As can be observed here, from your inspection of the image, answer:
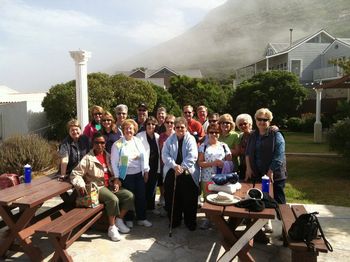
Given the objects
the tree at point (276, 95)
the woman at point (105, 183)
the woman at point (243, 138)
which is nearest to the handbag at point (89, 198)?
the woman at point (105, 183)

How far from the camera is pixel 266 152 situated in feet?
16.0

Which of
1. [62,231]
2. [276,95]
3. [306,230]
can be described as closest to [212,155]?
[306,230]

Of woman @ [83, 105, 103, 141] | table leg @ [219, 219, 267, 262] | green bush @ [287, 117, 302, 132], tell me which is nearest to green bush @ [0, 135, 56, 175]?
woman @ [83, 105, 103, 141]

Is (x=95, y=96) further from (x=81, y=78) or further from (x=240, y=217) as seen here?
(x=240, y=217)

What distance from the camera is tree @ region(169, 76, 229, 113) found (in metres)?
26.2

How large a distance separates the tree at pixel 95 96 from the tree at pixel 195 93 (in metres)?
9.32

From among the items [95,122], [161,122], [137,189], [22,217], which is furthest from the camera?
[161,122]

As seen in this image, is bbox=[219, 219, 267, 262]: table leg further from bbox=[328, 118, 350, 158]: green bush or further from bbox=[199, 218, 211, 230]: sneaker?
bbox=[328, 118, 350, 158]: green bush

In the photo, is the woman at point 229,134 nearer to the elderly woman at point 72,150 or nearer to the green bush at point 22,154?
the elderly woman at point 72,150

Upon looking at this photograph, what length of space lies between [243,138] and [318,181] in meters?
4.72

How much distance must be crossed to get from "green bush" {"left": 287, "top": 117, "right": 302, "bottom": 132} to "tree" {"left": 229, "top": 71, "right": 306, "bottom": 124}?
0.66 m

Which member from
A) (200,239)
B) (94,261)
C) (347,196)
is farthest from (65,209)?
(347,196)

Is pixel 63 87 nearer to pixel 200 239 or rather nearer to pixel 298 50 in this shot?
pixel 200 239

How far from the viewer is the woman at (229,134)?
17.7ft
